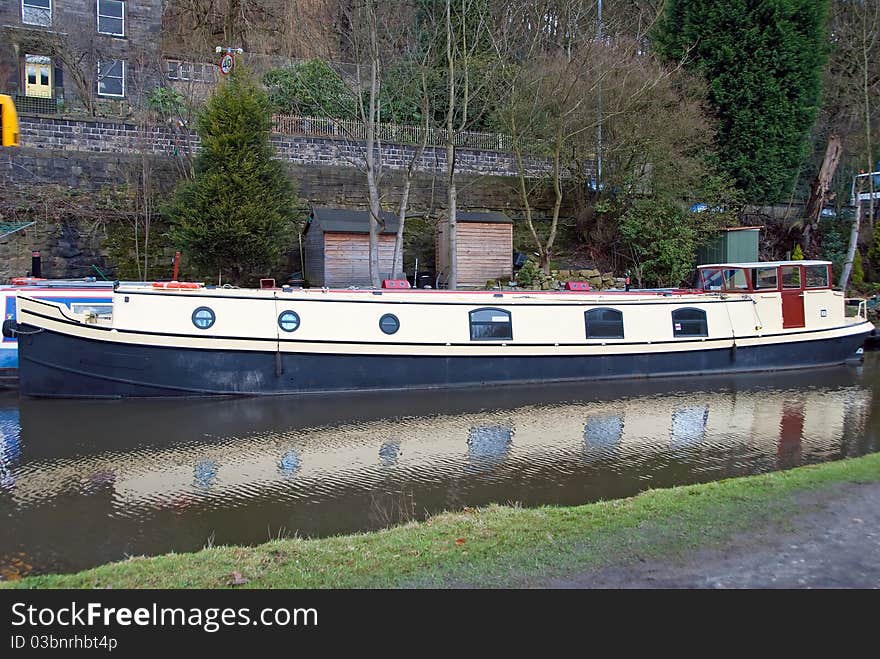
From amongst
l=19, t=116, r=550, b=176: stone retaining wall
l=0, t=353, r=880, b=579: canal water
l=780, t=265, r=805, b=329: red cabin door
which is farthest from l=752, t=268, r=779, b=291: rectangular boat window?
l=19, t=116, r=550, b=176: stone retaining wall

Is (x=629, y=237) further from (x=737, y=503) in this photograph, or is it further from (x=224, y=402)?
(x=737, y=503)

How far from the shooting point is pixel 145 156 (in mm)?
21141

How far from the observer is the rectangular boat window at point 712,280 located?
17359 mm

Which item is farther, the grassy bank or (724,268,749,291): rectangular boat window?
(724,268,749,291): rectangular boat window

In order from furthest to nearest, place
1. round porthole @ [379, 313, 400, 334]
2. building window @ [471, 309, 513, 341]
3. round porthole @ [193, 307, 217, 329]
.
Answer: building window @ [471, 309, 513, 341]
round porthole @ [379, 313, 400, 334]
round porthole @ [193, 307, 217, 329]

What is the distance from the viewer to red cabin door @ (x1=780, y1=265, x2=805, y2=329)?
1702 cm

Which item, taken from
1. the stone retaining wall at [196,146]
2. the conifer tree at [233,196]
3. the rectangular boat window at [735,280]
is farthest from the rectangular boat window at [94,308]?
the rectangular boat window at [735,280]

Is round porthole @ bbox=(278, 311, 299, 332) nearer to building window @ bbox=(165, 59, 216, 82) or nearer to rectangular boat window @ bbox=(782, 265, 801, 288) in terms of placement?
rectangular boat window @ bbox=(782, 265, 801, 288)

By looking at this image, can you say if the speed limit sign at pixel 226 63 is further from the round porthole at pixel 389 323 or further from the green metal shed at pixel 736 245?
the green metal shed at pixel 736 245

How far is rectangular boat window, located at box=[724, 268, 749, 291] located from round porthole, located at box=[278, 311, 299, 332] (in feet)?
32.2

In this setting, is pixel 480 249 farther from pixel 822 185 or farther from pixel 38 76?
pixel 38 76

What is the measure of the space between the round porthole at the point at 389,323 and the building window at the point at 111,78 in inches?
741

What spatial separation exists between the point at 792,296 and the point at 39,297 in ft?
50.9

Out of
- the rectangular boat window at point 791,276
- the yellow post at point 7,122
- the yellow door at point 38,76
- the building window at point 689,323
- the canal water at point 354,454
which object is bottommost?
the canal water at point 354,454
